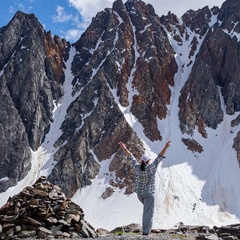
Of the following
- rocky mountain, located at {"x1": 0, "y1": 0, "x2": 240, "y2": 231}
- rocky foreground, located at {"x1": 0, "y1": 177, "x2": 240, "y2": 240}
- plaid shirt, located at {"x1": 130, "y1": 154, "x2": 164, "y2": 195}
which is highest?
rocky mountain, located at {"x1": 0, "y1": 0, "x2": 240, "y2": 231}

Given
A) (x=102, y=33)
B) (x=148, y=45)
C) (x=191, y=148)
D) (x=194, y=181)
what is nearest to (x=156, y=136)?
(x=191, y=148)

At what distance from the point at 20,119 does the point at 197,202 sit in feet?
209

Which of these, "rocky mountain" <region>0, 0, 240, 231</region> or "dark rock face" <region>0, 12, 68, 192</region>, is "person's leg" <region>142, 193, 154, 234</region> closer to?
"rocky mountain" <region>0, 0, 240, 231</region>

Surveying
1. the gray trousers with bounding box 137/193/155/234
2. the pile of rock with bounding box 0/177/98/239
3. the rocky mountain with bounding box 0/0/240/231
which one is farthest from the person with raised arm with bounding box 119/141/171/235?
the rocky mountain with bounding box 0/0/240/231

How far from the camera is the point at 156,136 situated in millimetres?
142000

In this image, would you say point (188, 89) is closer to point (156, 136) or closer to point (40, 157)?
point (156, 136)

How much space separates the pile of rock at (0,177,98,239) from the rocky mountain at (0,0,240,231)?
334 feet

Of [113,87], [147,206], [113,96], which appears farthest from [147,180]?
[113,87]

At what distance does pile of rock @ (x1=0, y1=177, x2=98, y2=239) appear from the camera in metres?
17.6

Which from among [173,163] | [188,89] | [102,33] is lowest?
[173,163]

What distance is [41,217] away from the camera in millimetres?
18188

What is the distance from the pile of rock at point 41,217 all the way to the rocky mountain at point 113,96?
334 ft

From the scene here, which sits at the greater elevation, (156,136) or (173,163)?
(156,136)

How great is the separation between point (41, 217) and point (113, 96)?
131280 mm
